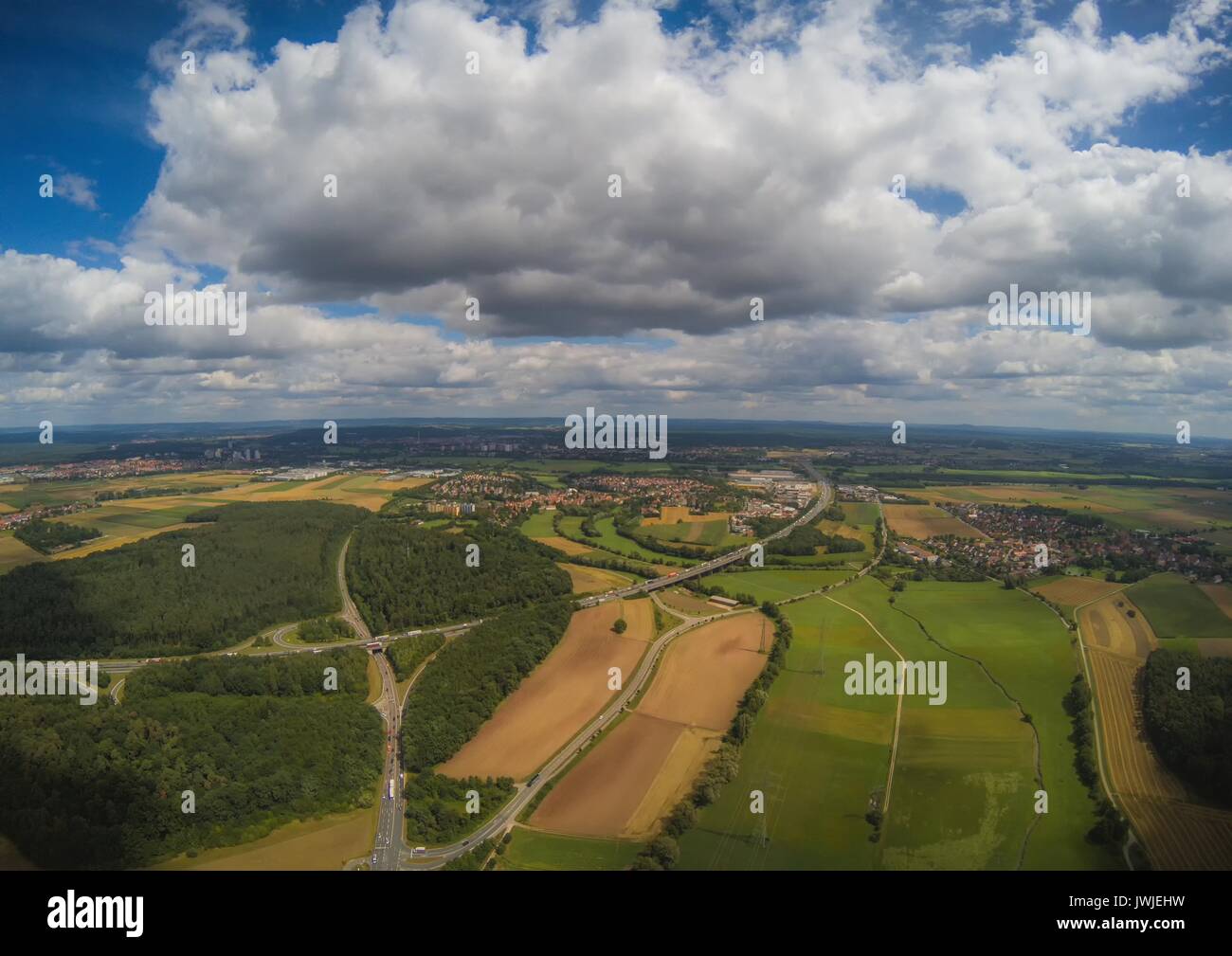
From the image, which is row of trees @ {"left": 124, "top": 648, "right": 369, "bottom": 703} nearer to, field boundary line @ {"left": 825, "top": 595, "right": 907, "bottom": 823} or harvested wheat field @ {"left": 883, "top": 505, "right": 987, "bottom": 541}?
field boundary line @ {"left": 825, "top": 595, "right": 907, "bottom": 823}

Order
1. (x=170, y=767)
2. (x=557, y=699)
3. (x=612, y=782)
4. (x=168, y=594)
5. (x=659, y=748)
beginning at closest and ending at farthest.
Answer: (x=170, y=767), (x=612, y=782), (x=659, y=748), (x=557, y=699), (x=168, y=594)

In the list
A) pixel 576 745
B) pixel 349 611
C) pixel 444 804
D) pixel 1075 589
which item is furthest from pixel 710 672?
pixel 1075 589

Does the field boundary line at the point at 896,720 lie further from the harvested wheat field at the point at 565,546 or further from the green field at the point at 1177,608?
the harvested wheat field at the point at 565,546

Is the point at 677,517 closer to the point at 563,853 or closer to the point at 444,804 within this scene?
the point at 444,804

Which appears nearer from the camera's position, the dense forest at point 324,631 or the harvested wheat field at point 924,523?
the dense forest at point 324,631

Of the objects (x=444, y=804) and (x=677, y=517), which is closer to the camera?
(x=444, y=804)

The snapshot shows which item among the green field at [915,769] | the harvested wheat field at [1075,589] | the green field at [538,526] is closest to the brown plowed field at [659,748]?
the green field at [915,769]

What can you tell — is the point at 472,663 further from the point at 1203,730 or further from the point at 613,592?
the point at 1203,730
